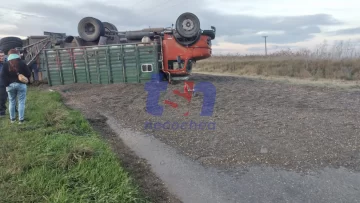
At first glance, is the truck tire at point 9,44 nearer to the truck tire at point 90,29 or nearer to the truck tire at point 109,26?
the truck tire at point 90,29

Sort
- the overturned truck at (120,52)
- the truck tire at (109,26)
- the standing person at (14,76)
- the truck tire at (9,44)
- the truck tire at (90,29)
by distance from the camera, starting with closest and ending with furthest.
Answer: the standing person at (14,76)
the overturned truck at (120,52)
the truck tire at (90,29)
the truck tire at (9,44)
the truck tire at (109,26)

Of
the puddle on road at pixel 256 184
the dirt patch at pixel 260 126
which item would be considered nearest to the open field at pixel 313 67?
the dirt patch at pixel 260 126

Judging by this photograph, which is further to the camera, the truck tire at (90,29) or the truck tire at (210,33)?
the truck tire at (90,29)

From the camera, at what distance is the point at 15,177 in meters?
3.11

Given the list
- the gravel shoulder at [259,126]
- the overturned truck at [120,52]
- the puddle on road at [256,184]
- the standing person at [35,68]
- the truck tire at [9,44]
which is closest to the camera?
the puddle on road at [256,184]

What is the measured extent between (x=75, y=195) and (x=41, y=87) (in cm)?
1038

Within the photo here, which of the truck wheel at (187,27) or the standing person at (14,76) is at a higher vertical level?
the truck wheel at (187,27)

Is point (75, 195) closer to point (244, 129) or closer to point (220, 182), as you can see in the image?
point (220, 182)

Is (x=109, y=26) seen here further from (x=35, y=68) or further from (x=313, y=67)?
(x=313, y=67)

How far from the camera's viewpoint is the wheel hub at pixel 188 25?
31.8 ft

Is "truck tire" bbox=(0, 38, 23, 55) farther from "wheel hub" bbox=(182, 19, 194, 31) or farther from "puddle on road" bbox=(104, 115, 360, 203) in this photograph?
"puddle on road" bbox=(104, 115, 360, 203)

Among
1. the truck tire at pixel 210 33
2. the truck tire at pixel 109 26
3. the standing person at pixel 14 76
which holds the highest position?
the truck tire at pixel 109 26

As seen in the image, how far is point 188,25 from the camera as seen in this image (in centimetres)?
973

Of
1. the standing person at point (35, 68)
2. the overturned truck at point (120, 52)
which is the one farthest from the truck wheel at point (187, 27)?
the standing person at point (35, 68)
